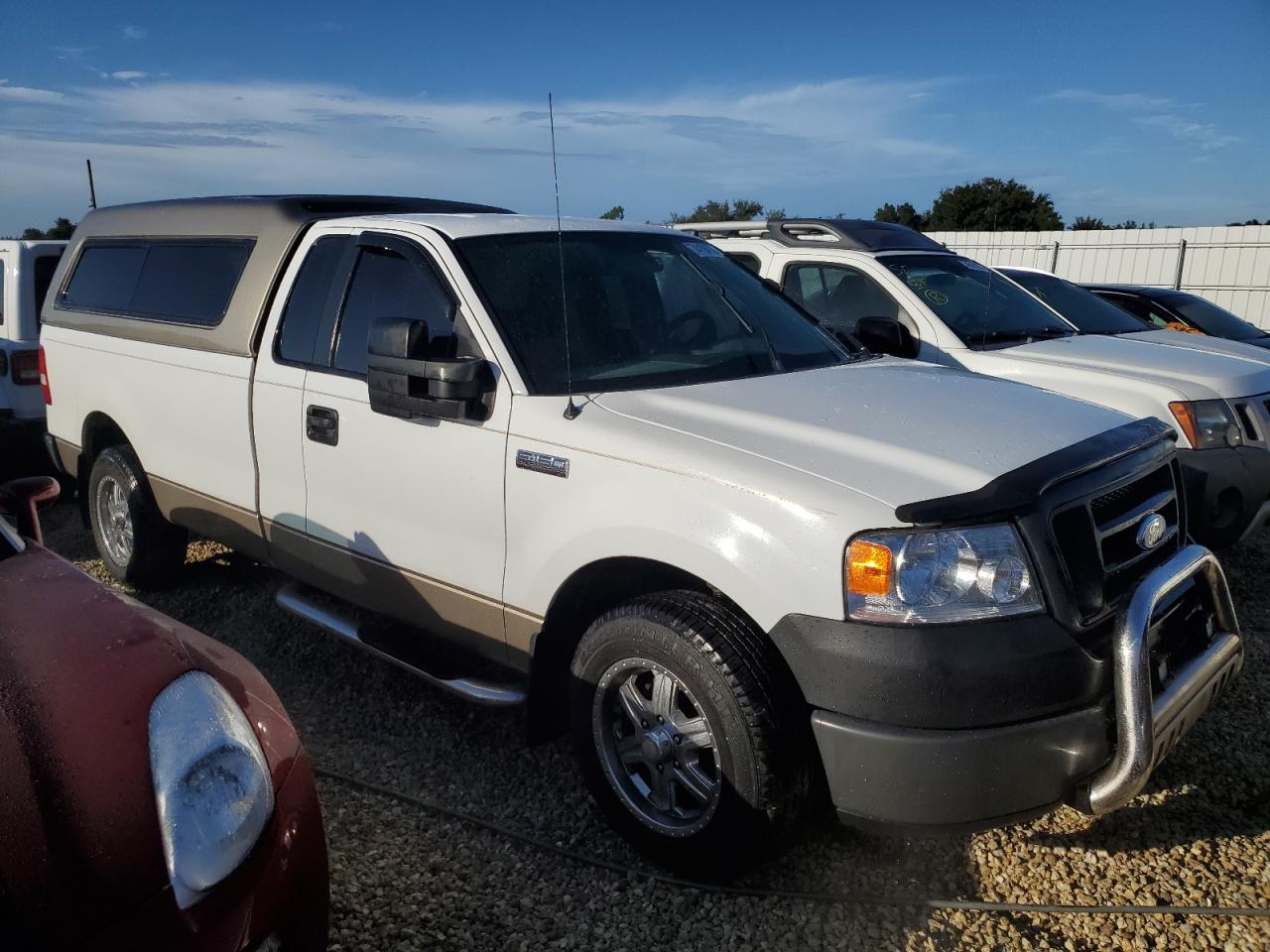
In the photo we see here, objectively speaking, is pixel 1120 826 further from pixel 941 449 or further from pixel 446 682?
pixel 446 682

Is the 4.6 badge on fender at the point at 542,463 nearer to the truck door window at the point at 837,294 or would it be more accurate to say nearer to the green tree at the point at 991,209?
the truck door window at the point at 837,294

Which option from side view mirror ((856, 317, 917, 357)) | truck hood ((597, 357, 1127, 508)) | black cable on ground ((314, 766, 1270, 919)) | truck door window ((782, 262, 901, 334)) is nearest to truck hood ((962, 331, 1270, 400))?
truck door window ((782, 262, 901, 334))

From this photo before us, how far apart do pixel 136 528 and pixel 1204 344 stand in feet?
21.9

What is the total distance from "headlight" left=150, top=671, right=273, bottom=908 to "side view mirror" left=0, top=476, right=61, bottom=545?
1.08 meters

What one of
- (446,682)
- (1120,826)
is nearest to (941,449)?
(1120,826)

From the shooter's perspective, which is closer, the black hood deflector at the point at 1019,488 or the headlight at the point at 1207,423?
the black hood deflector at the point at 1019,488

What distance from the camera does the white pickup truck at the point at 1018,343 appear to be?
17.2ft

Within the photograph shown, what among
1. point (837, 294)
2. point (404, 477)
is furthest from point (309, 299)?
point (837, 294)

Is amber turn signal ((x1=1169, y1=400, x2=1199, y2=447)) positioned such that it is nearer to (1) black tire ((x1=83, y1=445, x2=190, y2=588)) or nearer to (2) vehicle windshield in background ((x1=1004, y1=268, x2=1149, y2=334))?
→ (2) vehicle windshield in background ((x1=1004, y1=268, x2=1149, y2=334))

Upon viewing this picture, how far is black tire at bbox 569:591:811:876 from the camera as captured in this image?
2.68 m

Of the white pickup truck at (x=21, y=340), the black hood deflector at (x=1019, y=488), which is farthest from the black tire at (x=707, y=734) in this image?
the white pickup truck at (x=21, y=340)

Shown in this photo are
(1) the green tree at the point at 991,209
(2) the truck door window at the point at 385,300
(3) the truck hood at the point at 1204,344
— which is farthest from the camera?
(1) the green tree at the point at 991,209

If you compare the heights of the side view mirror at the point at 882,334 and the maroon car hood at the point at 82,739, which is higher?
the side view mirror at the point at 882,334

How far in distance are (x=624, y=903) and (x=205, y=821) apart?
1461mm
